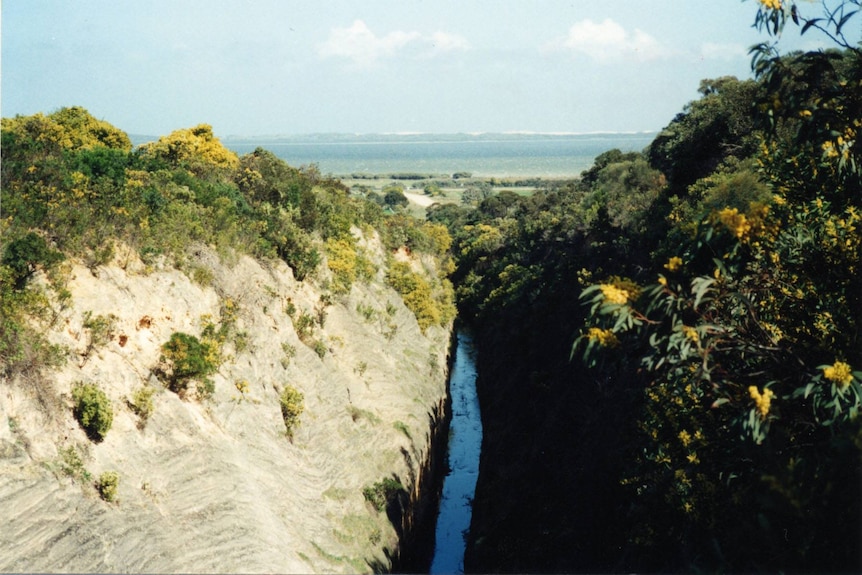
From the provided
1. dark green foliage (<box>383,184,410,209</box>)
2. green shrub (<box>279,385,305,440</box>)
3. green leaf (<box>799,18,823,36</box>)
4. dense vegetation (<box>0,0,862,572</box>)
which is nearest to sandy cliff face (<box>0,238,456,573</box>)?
green shrub (<box>279,385,305,440</box>)

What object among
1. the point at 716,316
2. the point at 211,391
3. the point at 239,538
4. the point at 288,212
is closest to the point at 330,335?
the point at 288,212

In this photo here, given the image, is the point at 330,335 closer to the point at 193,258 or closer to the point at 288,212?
the point at 288,212

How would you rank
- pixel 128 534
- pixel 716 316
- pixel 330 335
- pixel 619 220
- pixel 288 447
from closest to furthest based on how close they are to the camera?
pixel 716 316, pixel 128 534, pixel 288 447, pixel 330 335, pixel 619 220

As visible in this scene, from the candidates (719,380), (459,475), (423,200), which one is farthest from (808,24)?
(423,200)

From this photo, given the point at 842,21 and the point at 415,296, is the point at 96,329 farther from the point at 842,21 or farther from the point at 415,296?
the point at 415,296

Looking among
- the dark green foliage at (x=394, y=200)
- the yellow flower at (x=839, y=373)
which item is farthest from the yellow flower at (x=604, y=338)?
the dark green foliage at (x=394, y=200)

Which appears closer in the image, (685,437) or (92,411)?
(685,437)
